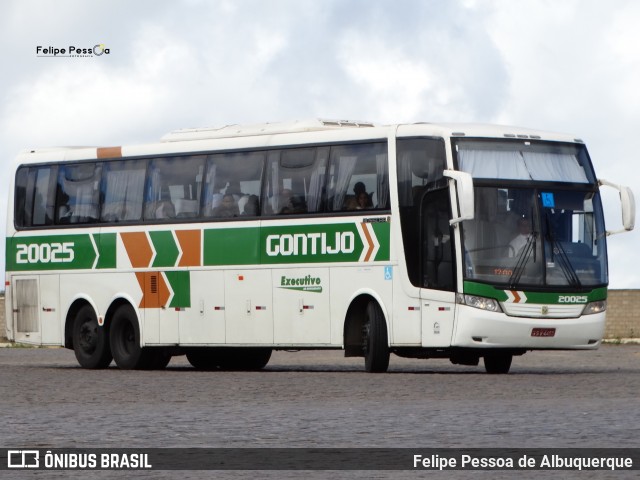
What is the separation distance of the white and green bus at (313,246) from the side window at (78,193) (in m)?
0.03

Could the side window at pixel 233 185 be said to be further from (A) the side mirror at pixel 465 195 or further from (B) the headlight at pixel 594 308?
(B) the headlight at pixel 594 308

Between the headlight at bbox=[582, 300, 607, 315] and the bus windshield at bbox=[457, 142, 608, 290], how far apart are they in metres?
0.30

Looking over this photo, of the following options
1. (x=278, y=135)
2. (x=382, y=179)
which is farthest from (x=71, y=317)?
(x=382, y=179)

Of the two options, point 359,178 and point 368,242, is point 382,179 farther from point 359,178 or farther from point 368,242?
point 368,242

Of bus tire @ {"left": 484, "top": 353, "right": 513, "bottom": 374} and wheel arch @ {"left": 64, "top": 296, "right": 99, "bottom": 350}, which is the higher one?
wheel arch @ {"left": 64, "top": 296, "right": 99, "bottom": 350}

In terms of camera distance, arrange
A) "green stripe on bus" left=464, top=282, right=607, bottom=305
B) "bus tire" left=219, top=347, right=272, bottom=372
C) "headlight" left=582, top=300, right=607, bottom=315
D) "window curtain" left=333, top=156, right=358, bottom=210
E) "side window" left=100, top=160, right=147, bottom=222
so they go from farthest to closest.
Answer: "bus tire" left=219, top=347, right=272, bottom=372 < "side window" left=100, top=160, right=147, bottom=222 < "window curtain" left=333, top=156, right=358, bottom=210 < "headlight" left=582, top=300, right=607, bottom=315 < "green stripe on bus" left=464, top=282, right=607, bottom=305

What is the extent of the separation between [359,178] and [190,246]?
365cm

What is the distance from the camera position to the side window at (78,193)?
91.8ft

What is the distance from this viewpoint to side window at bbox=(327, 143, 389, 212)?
2402cm

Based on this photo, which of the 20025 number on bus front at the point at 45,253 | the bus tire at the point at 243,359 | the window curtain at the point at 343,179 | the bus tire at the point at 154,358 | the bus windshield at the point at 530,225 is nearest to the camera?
the bus windshield at the point at 530,225

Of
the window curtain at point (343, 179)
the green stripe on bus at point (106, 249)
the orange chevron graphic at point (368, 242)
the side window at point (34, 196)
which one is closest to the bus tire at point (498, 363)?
the orange chevron graphic at point (368, 242)

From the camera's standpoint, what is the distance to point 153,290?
2730cm

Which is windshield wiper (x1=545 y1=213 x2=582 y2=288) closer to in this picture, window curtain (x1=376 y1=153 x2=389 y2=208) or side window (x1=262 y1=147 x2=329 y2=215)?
window curtain (x1=376 y1=153 x2=389 y2=208)

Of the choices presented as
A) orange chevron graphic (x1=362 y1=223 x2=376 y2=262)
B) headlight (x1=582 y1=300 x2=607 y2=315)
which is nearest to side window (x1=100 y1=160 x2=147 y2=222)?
orange chevron graphic (x1=362 y1=223 x2=376 y2=262)
